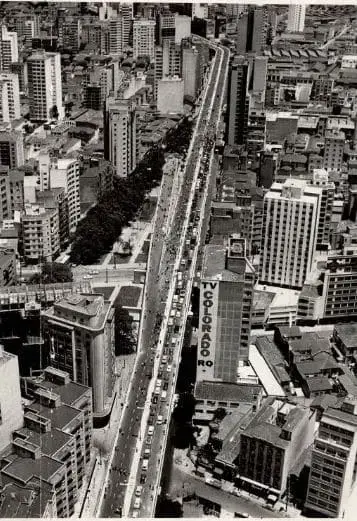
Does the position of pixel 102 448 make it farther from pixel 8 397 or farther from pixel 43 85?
pixel 43 85

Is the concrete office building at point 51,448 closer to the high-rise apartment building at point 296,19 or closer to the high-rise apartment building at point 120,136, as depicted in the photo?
the high-rise apartment building at point 120,136

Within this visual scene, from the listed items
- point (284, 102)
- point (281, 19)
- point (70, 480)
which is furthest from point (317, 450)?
point (281, 19)

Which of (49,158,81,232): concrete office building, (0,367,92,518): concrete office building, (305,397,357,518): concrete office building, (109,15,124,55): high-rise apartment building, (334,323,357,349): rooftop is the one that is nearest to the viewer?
(0,367,92,518): concrete office building

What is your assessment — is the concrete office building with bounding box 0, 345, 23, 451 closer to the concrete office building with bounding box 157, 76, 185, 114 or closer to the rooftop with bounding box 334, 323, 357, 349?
the rooftop with bounding box 334, 323, 357, 349

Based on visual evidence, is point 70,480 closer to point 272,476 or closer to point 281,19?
point 272,476

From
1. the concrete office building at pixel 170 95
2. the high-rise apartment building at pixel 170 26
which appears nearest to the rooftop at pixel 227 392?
the concrete office building at pixel 170 95

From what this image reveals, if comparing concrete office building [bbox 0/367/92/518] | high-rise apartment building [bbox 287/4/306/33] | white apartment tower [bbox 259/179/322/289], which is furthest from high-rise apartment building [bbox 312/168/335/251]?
high-rise apartment building [bbox 287/4/306/33]
